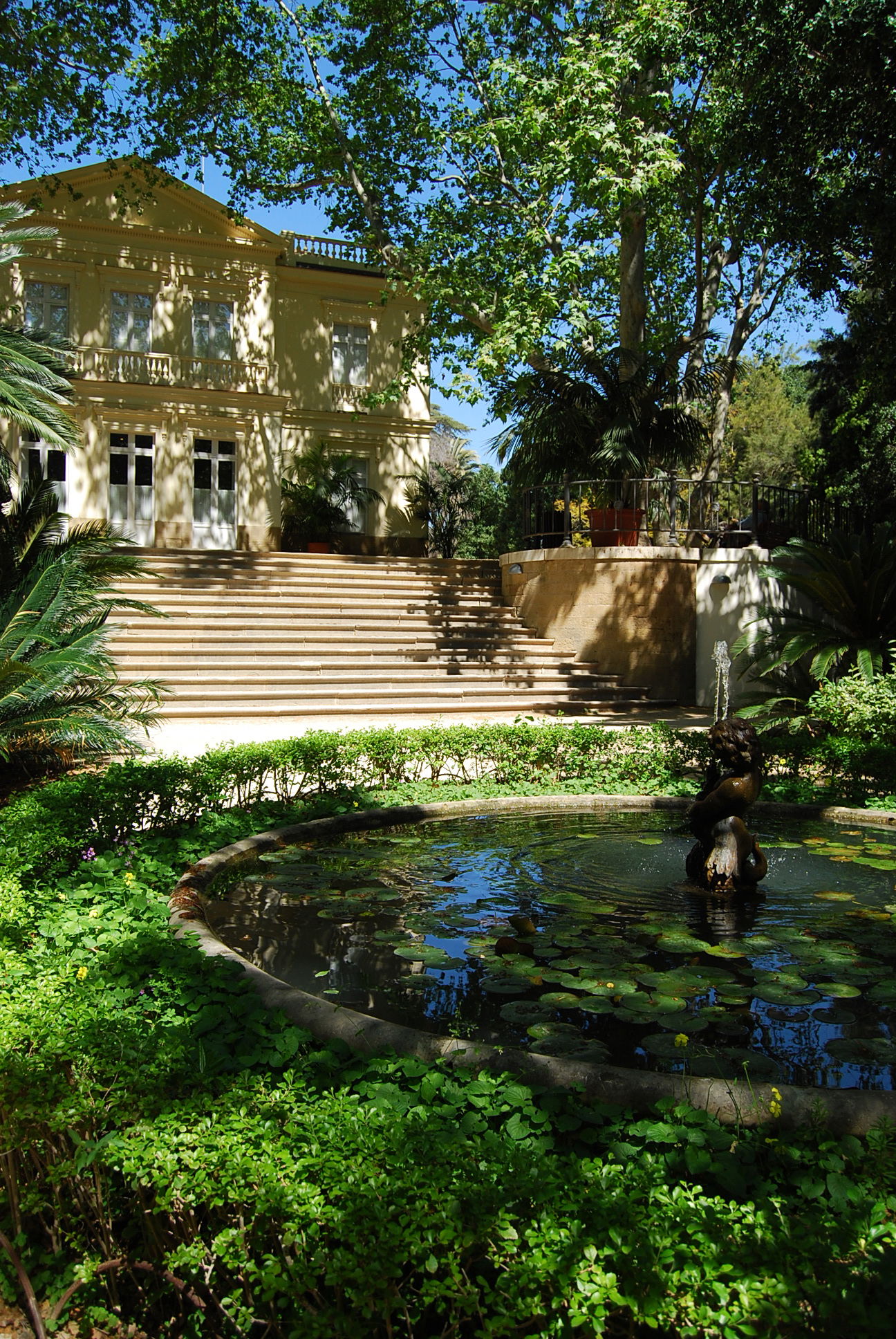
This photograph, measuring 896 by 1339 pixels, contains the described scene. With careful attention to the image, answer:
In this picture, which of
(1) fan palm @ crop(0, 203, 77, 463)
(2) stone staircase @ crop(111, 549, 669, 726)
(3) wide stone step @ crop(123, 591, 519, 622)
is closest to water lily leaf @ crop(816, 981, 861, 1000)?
(1) fan palm @ crop(0, 203, 77, 463)

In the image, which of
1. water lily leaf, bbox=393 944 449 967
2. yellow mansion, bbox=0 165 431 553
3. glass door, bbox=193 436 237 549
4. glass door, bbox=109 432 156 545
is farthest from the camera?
glass door, bbox=193 436 237 549

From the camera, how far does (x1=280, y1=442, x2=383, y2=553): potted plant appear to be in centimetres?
2402

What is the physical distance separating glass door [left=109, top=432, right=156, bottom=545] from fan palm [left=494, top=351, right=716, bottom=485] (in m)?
10.2

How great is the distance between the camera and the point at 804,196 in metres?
13.4

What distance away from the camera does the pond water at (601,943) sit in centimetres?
367

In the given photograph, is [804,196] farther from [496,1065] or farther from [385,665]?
[496,1065]

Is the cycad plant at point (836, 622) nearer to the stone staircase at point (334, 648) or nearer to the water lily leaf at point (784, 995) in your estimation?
the stone staircase at point (334, 648)

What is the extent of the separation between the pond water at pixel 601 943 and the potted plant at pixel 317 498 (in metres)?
17.8

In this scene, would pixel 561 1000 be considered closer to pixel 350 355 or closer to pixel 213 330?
pixel 213 330

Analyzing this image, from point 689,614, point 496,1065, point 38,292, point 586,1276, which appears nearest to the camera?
point 586,1276

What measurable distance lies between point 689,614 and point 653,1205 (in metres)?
14.2

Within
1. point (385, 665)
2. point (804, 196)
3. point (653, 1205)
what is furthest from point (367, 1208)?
point (804, 196)

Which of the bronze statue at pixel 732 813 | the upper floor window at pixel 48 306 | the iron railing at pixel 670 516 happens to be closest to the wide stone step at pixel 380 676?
the iron railing at pixel 670 516

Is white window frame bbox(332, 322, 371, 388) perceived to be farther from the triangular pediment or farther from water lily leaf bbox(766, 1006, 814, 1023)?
water lily leaf bbox(766, 1006, 814, 1023)
